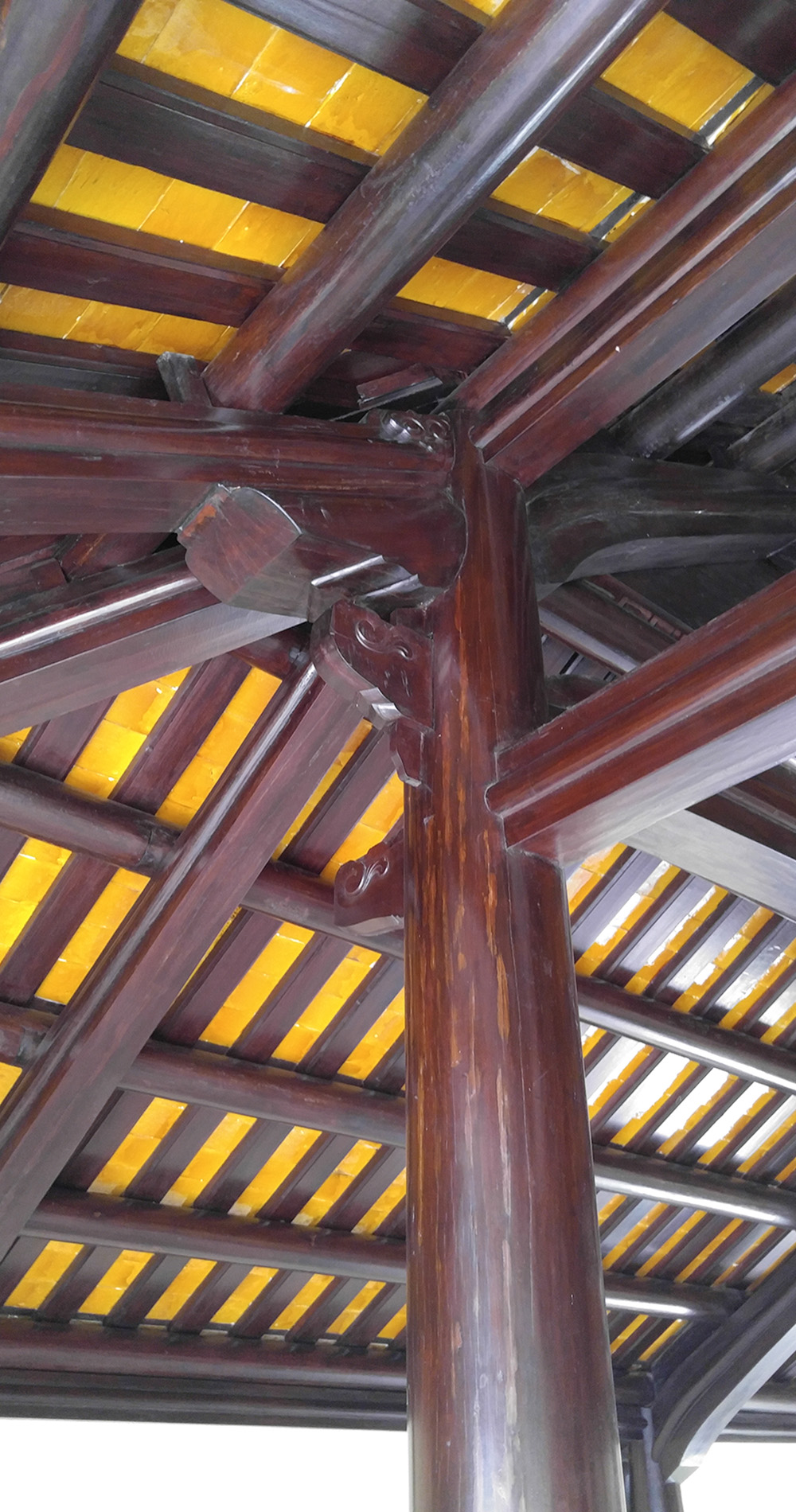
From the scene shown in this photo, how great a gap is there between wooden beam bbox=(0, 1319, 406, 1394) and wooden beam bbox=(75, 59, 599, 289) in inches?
142

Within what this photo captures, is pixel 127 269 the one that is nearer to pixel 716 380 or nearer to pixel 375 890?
pixel 375 890

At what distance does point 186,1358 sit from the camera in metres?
4.21

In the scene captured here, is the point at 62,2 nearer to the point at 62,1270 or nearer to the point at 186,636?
the point at 186,636

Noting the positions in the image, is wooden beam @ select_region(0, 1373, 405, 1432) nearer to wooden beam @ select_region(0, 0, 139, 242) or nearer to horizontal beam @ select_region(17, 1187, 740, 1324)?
horizontal beam @ select_region(17, 1187, 740, 1324)

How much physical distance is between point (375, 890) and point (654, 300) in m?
1.20

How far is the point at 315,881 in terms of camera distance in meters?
3.29

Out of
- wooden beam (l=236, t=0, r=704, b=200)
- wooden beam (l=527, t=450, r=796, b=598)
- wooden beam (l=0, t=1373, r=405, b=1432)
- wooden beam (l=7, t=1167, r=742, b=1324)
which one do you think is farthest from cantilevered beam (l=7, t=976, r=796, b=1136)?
wooden beam (l=236, t=0, r=704, b=200)

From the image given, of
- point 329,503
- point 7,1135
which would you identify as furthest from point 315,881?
point 329,503

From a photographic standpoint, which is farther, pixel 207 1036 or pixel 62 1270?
pixel 62 1270

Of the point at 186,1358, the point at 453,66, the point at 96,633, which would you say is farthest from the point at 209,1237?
the point at 453,66

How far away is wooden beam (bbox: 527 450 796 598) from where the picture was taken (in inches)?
101

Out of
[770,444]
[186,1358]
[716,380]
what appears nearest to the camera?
[716,380]

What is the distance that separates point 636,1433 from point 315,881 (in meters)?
4.39

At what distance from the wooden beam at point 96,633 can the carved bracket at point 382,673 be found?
167mm
